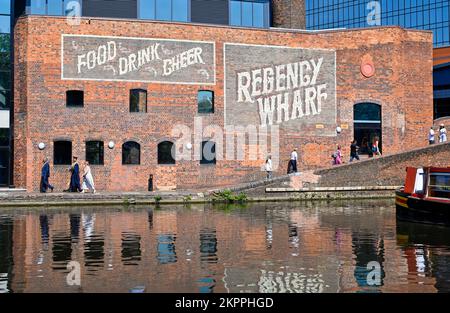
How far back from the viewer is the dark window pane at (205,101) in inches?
1231

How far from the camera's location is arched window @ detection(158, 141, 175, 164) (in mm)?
30562

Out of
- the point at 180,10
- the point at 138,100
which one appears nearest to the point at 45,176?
the point at 138,100

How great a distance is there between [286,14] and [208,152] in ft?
33.3

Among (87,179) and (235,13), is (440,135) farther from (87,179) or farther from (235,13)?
(87,179)

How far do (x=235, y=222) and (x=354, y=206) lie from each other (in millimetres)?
7689

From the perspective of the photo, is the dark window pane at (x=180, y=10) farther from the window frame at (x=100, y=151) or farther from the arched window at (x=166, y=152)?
the window frame at (x=100, y=151)

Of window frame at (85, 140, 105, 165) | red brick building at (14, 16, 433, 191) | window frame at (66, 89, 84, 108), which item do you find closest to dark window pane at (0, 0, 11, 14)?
red brick building at (14, 16, 433, 191)

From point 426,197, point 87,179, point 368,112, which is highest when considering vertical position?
point 368,112

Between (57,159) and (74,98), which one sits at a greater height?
(74,98)

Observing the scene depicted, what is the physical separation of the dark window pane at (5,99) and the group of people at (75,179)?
3.80 m

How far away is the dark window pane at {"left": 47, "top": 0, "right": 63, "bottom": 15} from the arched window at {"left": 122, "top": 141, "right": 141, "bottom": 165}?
664 centimetres

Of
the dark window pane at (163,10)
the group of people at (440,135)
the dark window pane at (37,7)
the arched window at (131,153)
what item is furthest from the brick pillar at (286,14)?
the dark window pane at (37,7)

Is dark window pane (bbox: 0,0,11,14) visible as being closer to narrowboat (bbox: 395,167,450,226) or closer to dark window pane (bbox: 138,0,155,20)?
dark window pane (bbox: 138,0,155,20)

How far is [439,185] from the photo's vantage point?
65.0ft
